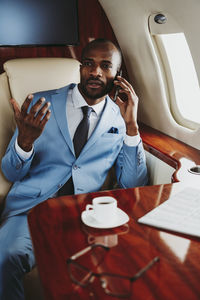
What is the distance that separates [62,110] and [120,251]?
1080 mm

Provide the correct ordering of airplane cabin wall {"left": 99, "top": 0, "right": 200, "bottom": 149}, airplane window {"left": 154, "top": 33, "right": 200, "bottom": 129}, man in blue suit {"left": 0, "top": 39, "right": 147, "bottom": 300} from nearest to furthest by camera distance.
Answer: man in blue suit {"left": 0, "top": 39, "right": 147, "bottom": 300}, airplane cabin wall {"left": 99, "top": 0, "right": 200, "bottom": 149}, airplane window {"left": 154, "top": 33, "right": 200, "bottom": 129}

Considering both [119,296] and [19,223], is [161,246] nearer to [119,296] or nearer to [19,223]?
[119,296]

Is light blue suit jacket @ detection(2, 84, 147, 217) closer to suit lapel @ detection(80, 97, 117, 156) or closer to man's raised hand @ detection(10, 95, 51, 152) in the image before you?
suit lapel @ detection(80, 97, 117, 156)

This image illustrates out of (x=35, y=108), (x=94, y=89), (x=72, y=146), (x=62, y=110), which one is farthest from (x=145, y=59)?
(x=35, y=108)

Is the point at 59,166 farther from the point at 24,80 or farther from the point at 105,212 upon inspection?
the point at 105,212

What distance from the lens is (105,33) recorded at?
2.65 meters

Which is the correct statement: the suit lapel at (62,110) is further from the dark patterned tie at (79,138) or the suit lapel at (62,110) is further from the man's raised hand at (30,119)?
the man's raised hand at (30,119)

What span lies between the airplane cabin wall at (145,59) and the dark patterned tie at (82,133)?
679 mm

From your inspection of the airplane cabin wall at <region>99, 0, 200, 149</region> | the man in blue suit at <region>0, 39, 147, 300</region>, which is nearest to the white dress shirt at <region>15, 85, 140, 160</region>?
the man in blue suit at <region>0, 39, 147, 300</region>

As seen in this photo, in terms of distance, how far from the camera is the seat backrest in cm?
198

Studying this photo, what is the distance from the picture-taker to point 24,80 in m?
2.06

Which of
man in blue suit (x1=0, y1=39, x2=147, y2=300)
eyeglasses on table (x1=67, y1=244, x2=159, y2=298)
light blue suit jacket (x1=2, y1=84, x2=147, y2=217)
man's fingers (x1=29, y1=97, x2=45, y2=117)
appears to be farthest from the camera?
light blue suit jacket (x1=2, y1=84, x2=147, y2=217)

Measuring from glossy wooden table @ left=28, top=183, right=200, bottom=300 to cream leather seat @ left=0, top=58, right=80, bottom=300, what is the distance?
32.8 inches

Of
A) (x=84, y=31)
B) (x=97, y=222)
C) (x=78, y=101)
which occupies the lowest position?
(x=97, y=222)
